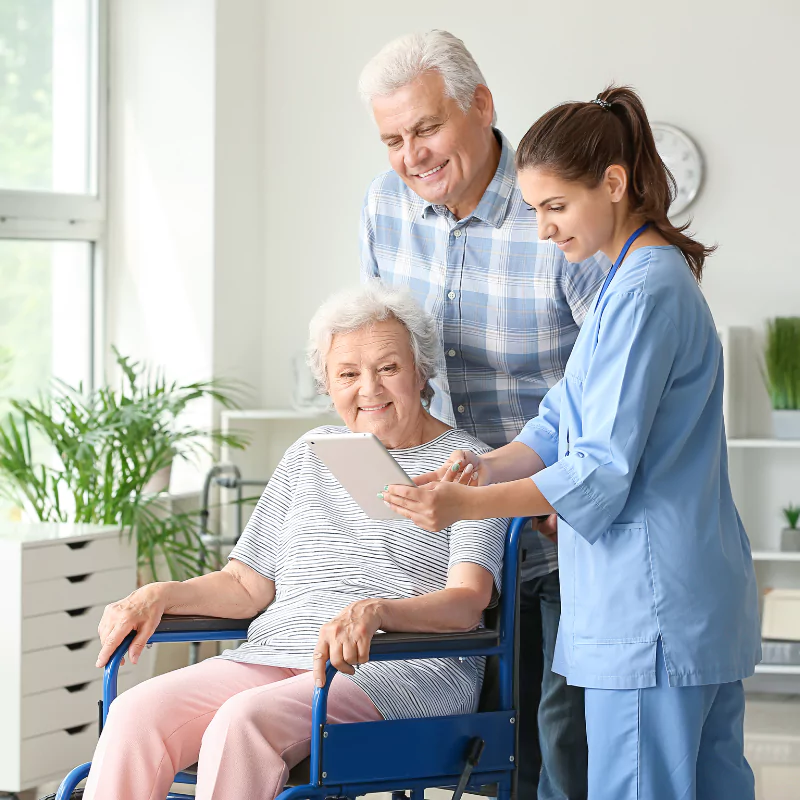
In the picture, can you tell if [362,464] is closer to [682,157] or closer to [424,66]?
A: [424,66]

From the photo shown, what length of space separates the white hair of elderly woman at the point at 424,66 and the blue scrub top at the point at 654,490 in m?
0.64

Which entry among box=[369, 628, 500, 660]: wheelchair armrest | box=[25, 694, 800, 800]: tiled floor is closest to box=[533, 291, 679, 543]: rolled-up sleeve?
box=[369, 628, 500, 660]: wheelchair armrest

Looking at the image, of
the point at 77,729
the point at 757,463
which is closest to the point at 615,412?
the point at 77,729

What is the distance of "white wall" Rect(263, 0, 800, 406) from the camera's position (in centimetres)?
460

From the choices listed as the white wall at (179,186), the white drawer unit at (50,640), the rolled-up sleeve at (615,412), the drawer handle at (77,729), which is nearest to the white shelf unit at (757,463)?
the white wall at (179,186)

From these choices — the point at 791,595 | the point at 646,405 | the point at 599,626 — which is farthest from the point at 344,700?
the point at 791,595

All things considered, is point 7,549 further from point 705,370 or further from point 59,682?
point 705,370

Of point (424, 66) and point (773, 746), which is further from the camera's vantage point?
point (773, 746)

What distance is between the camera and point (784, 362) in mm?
4449

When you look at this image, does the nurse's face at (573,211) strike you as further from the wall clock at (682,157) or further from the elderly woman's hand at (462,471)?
the wall clock at (682,157)

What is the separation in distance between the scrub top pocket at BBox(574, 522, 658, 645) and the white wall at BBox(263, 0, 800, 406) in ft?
10.4

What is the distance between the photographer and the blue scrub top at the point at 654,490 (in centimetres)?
163

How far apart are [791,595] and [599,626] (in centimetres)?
299

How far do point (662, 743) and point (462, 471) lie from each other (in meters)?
0.54
